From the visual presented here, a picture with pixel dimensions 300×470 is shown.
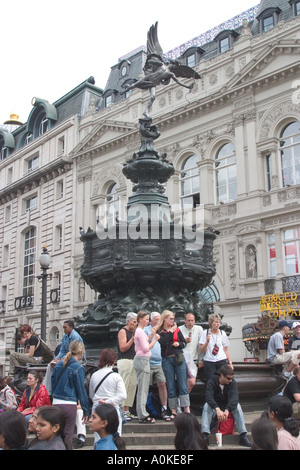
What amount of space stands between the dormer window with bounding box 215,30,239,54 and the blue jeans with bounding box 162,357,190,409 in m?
28.9

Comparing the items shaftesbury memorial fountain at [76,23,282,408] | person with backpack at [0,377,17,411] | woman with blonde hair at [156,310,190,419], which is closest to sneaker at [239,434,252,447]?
woman with blonde hair at [156,310,190,419]

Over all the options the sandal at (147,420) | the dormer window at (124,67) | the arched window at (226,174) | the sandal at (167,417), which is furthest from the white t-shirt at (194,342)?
the dormer window at (124,67)

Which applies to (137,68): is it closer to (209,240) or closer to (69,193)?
(69,193)

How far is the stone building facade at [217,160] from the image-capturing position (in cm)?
2762

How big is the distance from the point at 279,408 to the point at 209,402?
1865 millimetres

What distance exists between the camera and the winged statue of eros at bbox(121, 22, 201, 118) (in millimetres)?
10993

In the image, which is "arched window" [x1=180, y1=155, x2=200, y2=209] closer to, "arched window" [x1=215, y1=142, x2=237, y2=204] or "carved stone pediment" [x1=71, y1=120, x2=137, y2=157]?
"arched window" [x1=215, y1=142, x2=237, y2=204]

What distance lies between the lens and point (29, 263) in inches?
1727

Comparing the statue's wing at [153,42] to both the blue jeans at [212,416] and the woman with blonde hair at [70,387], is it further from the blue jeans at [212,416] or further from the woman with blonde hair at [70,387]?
the blue jeans at [212,416]

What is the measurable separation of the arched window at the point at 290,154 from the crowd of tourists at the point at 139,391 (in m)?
19.7

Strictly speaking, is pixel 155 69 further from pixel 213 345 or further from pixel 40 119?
pixel 40 119

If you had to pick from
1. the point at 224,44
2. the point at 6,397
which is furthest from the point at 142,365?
the point at 224,44

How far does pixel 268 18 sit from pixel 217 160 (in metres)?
8.64

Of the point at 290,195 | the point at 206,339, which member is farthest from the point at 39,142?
the point at 206,339
